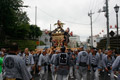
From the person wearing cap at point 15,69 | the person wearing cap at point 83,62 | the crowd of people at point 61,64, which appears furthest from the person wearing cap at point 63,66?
the person wearing cap at point 15,69

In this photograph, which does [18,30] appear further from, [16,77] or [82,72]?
[16,77]

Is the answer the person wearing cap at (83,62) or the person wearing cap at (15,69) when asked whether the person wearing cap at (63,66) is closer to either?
the person wearing cap at (83,62)

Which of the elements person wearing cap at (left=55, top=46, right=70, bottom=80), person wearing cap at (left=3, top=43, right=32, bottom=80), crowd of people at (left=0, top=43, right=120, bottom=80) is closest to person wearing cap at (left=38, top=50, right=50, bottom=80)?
crowd of people at (left=0, top=43, right=120, bottom=80)

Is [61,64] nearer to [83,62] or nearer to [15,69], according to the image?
[83,62]

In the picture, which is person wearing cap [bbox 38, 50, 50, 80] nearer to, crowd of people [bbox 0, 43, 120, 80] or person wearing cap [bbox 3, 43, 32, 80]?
crowd of people [bbox 0, 43, 120, 80]

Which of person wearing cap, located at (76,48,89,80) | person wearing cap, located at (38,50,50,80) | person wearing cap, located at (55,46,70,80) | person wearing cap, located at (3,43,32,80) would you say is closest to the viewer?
person wearing cap, located at (3,43,32,80)

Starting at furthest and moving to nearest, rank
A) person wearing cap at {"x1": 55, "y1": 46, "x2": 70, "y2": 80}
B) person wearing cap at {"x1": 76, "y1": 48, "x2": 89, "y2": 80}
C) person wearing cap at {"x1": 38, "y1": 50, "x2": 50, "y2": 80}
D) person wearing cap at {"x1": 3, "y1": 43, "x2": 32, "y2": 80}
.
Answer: person wearing cap at {"x1": 38, "y1": 50, "x2": 50, "y2": 80}, person wearing cap at {"x1": 76, "y1": 48, "x2": 89, "y2": 80}, person wearing cap at {"x1": 55, "y1": 46, "x2": 70, "y2": 80}, person wearing cap at {"x1": 3, "y1": 43, "x2": 32, "y2": 80}

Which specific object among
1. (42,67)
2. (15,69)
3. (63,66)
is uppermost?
(15,69)

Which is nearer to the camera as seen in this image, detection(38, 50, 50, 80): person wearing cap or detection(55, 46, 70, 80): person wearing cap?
detection(55, 46, 70, 80): person wearing cap

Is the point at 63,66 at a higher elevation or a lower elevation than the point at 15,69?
lower

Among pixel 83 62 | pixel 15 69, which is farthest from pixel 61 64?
pixel 15 69

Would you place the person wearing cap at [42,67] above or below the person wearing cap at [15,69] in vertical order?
below

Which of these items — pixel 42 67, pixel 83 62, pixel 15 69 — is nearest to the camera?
pixel 15 69

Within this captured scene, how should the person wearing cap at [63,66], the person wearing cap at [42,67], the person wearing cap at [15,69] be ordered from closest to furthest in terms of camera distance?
the person wearing cap at [15,69], the person wearing cap at [63,66], the person wearing cap at [42,67]
